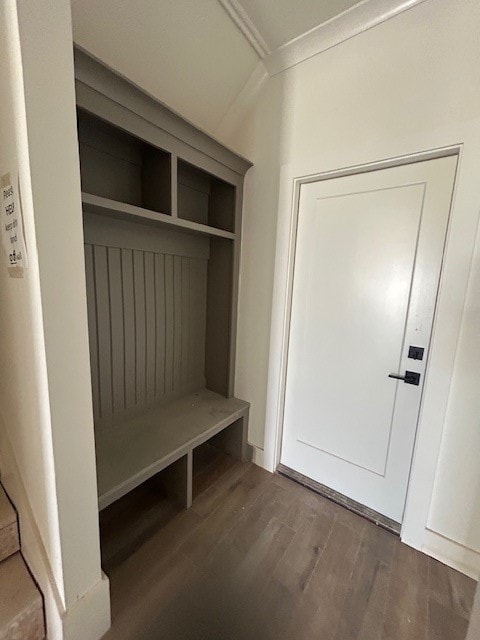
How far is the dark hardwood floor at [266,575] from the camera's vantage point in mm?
1107

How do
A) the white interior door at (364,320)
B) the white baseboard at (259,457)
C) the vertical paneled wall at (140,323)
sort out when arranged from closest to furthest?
the white interior door at (364,320), the vertical paneled wall at (140,323), the white baseboard at (259,457)

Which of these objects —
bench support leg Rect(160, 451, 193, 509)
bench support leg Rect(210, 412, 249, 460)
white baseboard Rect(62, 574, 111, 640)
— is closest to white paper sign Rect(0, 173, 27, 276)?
white baseboard Rect(62, 574, 111, 640)

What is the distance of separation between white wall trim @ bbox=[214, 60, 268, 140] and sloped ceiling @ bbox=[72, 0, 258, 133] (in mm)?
35

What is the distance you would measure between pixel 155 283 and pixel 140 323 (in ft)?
0.91

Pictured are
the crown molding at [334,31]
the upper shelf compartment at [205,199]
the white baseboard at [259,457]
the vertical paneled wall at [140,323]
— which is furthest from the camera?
the white baseboard at [259,457]

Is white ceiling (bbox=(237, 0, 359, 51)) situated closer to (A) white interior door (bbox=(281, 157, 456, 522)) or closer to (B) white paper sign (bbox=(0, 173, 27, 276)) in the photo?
(A) white interior door (bbox=(281, 157, 456, 522))

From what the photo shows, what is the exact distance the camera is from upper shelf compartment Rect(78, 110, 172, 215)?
1354 mm

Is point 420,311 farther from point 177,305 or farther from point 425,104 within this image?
point 177,305

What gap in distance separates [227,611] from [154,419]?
0.99 metres

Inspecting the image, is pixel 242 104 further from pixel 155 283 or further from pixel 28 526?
pixel 28 526

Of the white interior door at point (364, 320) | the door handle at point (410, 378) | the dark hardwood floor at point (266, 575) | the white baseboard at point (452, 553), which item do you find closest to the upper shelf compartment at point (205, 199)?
the white interior door at point (364, 320)

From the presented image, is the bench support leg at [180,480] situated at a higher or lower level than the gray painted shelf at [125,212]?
lower

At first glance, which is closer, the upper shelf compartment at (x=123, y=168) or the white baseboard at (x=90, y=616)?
the white baseboard at (x=90, y=616)

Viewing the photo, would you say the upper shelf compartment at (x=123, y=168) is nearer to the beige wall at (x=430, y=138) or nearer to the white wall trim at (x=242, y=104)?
the white wall trim at (x=242, y=104)
